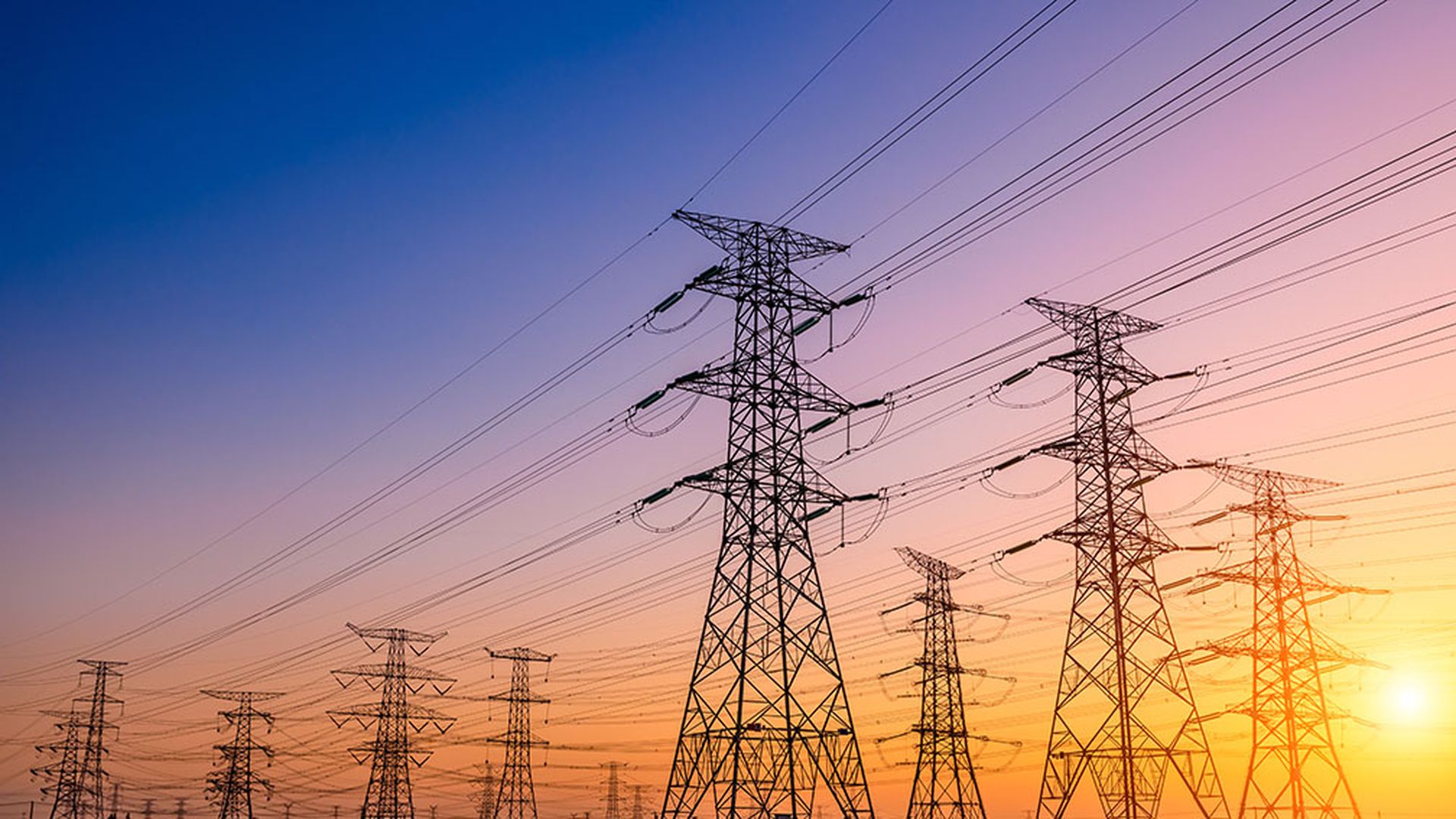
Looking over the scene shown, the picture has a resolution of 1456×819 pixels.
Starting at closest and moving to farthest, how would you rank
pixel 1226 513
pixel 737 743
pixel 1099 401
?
pixel 737 743
pixel 1099 401
pixel 1226 513

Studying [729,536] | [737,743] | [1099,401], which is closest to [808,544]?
[729,536]

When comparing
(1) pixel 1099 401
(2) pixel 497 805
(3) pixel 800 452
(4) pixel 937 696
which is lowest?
(2) pixel 497 805

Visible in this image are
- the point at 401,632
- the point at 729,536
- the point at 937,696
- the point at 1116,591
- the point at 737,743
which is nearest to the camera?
the point at 737,743

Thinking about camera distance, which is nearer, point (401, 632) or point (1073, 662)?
point (1073, 662)

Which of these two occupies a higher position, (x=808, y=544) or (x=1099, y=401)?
(x=1099, y=401)

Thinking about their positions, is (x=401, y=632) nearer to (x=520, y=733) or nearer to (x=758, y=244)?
(x=520, y=733)

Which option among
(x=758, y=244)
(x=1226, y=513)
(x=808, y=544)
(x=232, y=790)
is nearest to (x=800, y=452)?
(x=808, y=544)

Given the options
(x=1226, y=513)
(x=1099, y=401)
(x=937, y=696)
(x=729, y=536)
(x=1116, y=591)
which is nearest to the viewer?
(x=729, y=536)

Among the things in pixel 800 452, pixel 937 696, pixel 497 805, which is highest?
pixel 800 452

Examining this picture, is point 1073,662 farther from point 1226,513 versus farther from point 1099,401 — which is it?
point 1226,513
